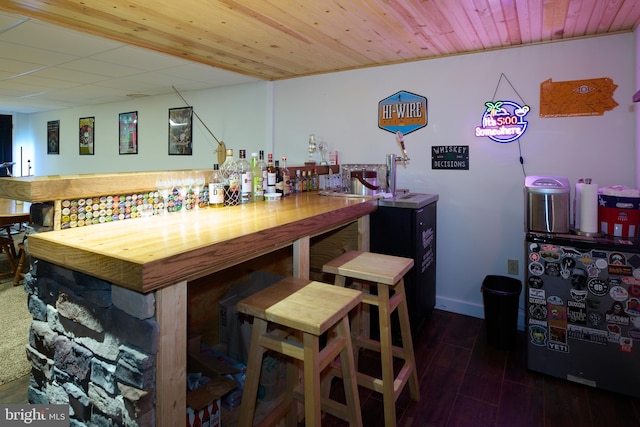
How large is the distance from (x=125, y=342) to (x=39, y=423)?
0.63 meters

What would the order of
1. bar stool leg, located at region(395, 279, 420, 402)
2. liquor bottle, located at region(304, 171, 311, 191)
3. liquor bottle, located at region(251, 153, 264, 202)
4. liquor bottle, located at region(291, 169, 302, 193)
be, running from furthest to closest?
liquor bottle, located at region(304, 171, 311, 191) → liquor bottle, located at region(291, 169, 302, 193) → liquor bottle, located at region(251, 153, 264, 202) → bar stool leg, located at region(395, 279, 420, 402)

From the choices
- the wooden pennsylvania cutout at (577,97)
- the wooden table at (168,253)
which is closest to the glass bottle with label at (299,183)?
Result: the wooden table at (168,253)

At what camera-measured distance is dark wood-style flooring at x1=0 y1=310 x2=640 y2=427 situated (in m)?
1.92

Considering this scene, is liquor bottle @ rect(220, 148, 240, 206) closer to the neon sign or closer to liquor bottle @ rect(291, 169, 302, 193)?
liquor bottle @ rect(291, 169, 302, 193)

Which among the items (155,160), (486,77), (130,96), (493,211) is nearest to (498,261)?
(493,211)

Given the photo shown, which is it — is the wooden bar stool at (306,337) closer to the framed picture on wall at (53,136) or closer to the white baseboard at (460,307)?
the white baseboard at (460,307)

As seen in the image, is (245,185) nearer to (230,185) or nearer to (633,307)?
(230,185)

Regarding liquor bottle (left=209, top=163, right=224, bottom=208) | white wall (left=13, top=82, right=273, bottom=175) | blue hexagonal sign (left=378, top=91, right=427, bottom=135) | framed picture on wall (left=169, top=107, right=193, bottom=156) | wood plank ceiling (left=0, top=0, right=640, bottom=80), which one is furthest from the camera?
framed picture on wall (left=169, top=107, right=193, bottom=156)

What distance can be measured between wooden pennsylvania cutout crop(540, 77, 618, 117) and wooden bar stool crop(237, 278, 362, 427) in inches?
91.5

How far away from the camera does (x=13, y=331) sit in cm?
284

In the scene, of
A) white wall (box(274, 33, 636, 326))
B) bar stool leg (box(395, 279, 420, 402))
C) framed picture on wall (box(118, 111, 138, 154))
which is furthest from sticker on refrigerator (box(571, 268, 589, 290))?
framed picture on wall (box(118, 111, 138, 154))

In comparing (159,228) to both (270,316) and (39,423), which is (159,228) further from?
(39,423)

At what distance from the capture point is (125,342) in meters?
1.15

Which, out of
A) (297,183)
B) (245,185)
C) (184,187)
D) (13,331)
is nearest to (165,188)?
(184,187)
